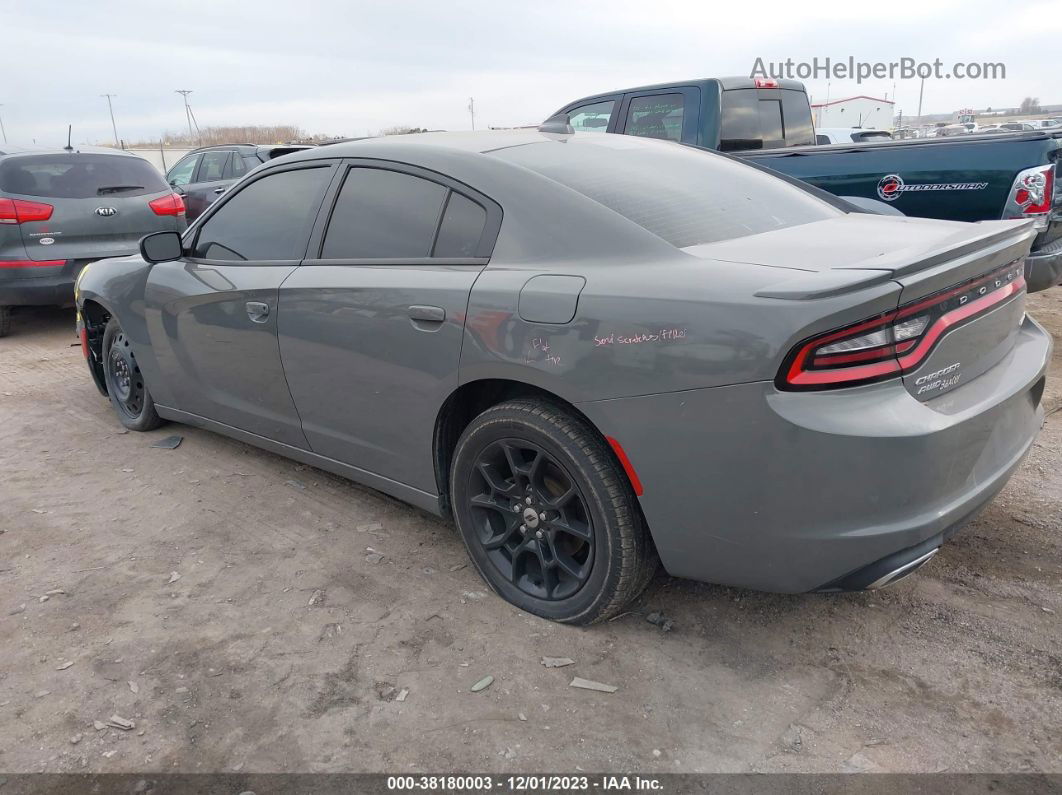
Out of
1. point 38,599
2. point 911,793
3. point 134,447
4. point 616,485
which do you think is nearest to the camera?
point 911,793

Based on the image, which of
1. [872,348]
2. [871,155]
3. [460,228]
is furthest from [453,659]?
[871,155]

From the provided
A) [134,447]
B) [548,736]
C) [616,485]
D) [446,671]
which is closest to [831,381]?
[616,485]

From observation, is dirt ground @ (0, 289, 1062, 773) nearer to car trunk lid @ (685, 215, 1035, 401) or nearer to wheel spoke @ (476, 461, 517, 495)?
wheel spoke @ (476, 461, 517, 495)

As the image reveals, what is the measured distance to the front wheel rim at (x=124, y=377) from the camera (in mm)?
4742

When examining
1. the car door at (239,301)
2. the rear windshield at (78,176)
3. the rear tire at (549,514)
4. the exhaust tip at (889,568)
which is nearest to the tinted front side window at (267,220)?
the car door at (239,301)

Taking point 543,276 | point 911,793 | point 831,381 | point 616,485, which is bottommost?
point 911,793

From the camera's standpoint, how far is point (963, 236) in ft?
8.11

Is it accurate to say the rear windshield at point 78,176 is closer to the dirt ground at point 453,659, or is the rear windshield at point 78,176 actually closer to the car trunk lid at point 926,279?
the dirt ground at point 453,659

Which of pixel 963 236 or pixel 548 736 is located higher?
pixel 963 236

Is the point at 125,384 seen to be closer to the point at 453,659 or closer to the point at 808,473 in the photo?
the point at 453,659

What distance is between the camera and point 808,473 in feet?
6.88

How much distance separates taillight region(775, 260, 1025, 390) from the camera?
2.06 metres

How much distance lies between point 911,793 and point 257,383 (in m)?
2.94

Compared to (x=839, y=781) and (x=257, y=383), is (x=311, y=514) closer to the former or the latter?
(x=257, y=383)
